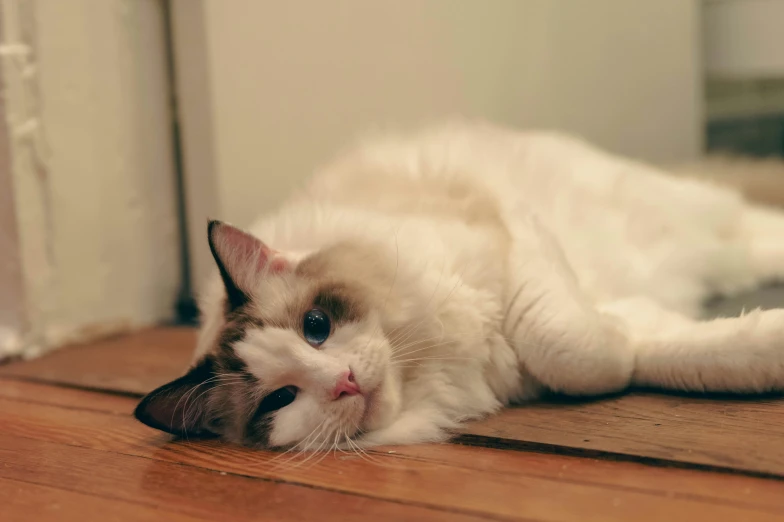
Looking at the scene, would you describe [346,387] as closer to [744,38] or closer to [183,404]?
[183,404]

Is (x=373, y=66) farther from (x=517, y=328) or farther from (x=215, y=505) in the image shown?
(x=215, y=505)

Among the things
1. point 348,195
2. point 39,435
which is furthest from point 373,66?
point 39,435

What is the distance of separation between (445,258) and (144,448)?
28.2 inches

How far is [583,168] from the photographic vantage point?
2164 millimetres

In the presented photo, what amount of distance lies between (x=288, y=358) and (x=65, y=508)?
0.43 meters

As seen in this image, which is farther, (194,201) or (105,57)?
(194,201)

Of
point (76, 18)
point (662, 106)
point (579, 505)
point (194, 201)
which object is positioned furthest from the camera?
point (662, 106)

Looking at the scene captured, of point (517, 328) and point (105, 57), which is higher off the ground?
point (105, 57)

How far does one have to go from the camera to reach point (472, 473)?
3.99 feet

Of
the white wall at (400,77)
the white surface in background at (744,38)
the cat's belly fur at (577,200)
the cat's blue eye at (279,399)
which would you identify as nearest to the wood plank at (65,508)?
the cat's blue eye at (279,399)

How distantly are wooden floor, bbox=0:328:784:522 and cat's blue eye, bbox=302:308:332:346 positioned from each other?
0.72 ft

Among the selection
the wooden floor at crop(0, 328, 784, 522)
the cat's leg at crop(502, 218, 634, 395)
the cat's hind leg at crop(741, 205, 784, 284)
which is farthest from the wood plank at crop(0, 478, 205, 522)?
the cat's hind leg at crop(741, 205, 784, 284)

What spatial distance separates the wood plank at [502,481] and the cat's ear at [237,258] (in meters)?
0.31

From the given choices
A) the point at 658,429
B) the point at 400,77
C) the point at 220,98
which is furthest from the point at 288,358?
the point at 400,77
